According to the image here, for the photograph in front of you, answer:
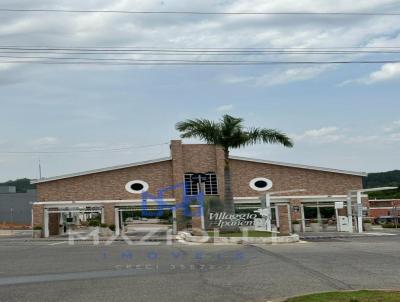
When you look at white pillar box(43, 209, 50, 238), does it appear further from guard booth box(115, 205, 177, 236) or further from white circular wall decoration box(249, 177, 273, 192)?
white circular wall decoration box(249, 177, 273, 192)

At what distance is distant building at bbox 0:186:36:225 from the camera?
7906cm

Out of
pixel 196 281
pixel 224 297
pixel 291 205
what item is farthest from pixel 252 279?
pixel 291 205

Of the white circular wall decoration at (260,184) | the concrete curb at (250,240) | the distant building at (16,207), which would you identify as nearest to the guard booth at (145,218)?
the white circular wall decoration at (260,184)

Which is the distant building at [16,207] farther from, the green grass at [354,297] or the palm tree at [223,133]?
the green grass at [354,297]

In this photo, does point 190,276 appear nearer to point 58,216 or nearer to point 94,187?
point 94,187

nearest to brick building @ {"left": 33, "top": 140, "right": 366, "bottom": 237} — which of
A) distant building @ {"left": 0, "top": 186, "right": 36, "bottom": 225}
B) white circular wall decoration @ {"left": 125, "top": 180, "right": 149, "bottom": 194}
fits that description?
white circular wall decoration @ {"left": 125, "top": 180, "right": 149, "bottom": 194}

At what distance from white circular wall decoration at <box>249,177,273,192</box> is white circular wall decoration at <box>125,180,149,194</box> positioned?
8.57 m

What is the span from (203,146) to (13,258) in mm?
30117

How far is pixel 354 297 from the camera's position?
8.92 m

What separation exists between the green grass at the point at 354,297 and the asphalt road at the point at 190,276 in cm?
95

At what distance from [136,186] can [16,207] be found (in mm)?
38814

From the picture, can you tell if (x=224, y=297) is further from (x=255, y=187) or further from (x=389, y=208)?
(x=389, y=208)

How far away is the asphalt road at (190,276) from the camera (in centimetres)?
1054

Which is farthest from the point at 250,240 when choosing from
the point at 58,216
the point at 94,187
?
the point at 58,216
